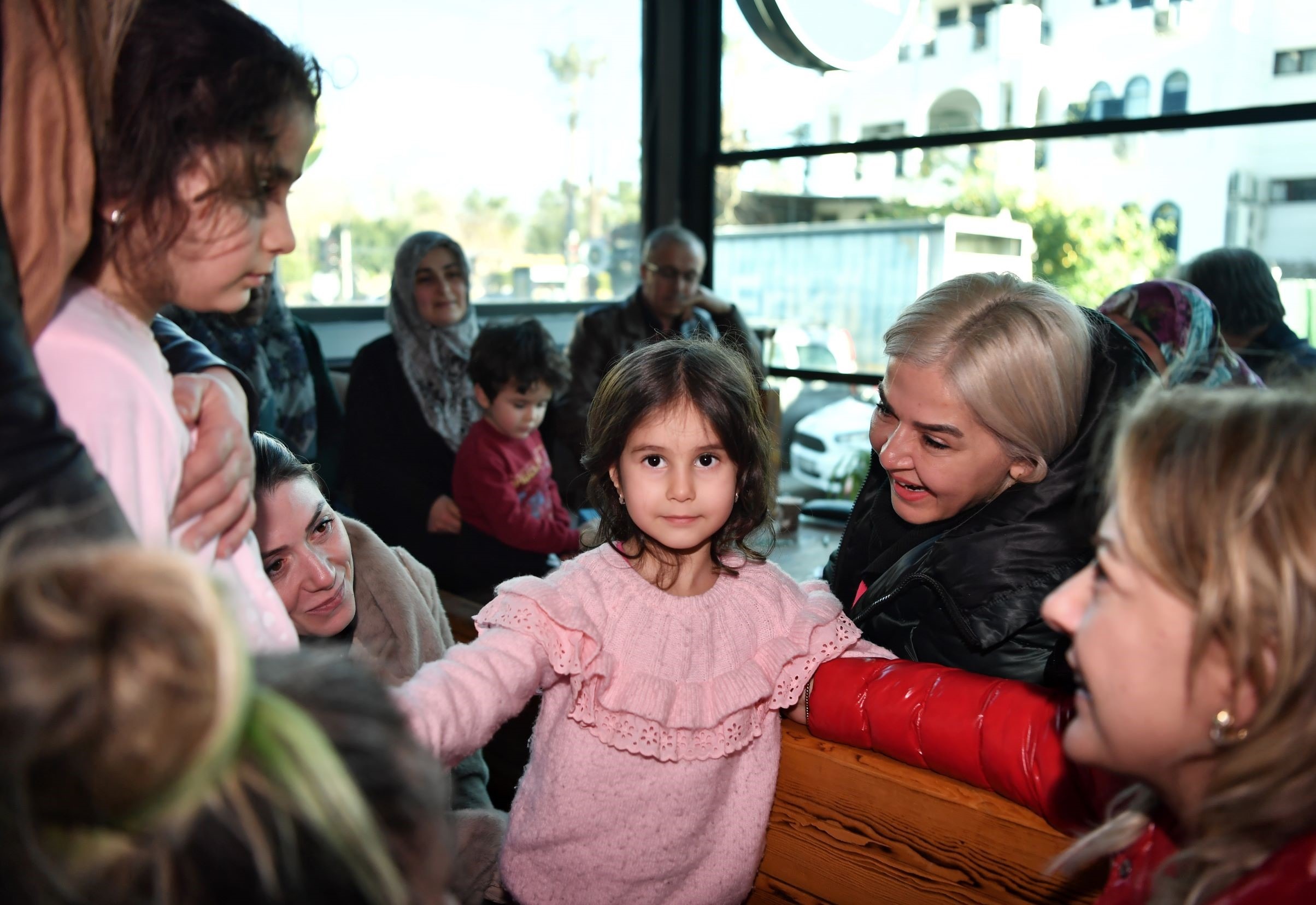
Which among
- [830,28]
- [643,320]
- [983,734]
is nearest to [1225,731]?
[983,734]

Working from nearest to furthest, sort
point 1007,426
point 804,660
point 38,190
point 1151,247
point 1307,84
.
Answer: point 38,190, point 804,660, point 1007,426, point 1307,84, point 1151,247

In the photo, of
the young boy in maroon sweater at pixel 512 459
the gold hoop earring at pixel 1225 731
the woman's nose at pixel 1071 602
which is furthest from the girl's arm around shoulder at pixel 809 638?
the young boy in maroon sweater at pixel 512 459

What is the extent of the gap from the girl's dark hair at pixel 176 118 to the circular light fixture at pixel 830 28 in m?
3.80

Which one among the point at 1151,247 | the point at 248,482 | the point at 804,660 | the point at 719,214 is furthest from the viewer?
the point at 719,214

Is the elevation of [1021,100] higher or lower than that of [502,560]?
higher

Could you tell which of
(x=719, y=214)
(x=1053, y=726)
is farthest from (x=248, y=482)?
(x=719, y=214)

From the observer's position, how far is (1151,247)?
356cm

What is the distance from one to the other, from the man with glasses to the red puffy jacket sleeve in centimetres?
249

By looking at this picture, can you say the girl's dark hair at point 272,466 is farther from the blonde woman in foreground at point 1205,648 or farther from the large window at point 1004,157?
the large window at point 1004,157

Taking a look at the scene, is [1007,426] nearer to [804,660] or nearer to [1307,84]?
[804,660]

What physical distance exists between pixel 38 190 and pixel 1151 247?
362 cm

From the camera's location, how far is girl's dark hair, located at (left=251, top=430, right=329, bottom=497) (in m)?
1.43

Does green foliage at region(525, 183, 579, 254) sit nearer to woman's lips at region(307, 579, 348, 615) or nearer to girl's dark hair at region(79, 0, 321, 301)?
woman's lips at region(307, 579, 348, 615)

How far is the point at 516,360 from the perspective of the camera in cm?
281
